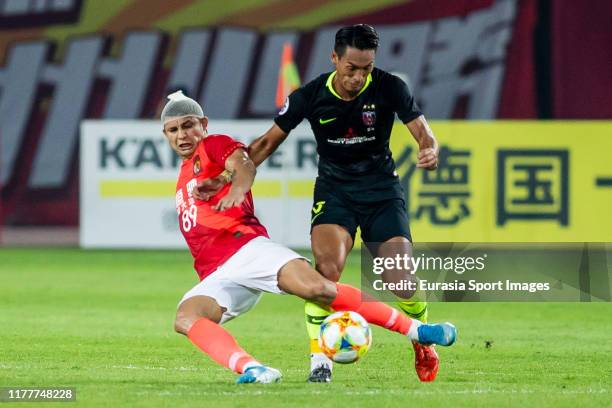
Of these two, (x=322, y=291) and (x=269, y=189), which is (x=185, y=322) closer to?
(x=322, y=291)

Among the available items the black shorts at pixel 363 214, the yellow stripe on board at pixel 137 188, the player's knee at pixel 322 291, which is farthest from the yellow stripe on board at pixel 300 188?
the player's knee at pixel 322 291

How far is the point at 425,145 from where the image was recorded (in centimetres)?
741

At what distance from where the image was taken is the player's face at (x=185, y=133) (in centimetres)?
753

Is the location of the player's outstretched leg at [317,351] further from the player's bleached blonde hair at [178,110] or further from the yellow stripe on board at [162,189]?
the yellow stripe on board at [162,189]

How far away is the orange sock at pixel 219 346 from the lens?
22.2ft

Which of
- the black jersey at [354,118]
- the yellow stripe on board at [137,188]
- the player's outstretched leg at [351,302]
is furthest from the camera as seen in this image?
the yellow stripe on board at [137,188]

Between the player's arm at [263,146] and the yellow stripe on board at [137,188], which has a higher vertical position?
the yellow stripe on board at [137,188]

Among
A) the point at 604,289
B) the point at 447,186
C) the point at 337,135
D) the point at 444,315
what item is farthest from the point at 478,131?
the point at 337,135

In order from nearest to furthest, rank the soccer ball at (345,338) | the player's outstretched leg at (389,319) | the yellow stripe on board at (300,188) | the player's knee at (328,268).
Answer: the soccer ball at (345,338) → the player's outstretched leg at (389,319) → the player's knee at (328,268) → the yellow stripe on board at (300,188)

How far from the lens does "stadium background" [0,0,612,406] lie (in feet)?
25.3

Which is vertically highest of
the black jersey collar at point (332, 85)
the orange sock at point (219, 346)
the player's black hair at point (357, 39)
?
the player's black hair at point (357, 39)

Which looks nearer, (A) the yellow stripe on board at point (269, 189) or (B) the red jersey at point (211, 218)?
(B) the red jersey at point (211, 218)

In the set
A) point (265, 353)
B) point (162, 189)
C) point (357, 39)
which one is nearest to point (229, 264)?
Result: point (357, 39)

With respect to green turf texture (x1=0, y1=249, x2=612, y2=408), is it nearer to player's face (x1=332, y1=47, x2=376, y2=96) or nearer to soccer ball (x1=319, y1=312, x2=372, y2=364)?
soccer ball (x1=319, y1=312, x2=372, y2=364)
